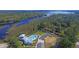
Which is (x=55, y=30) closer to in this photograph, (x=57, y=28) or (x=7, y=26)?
(x=57, y=28)

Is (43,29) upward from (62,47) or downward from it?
upward

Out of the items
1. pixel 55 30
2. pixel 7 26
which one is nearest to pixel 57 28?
pixel 55 30
